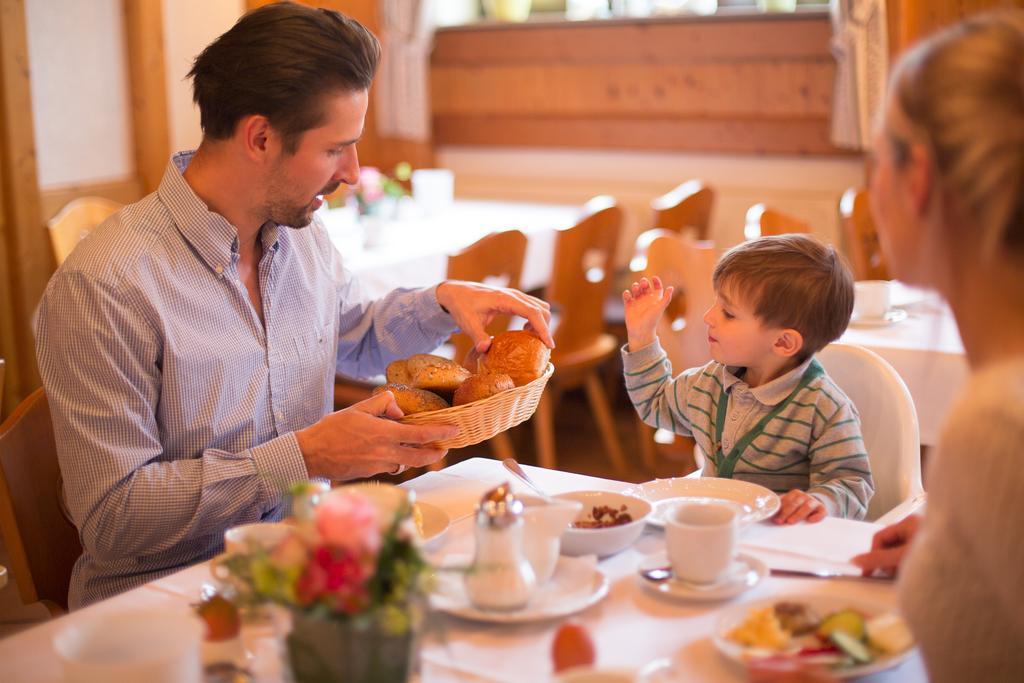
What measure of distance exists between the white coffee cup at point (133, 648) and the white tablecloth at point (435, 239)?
2.01 meters

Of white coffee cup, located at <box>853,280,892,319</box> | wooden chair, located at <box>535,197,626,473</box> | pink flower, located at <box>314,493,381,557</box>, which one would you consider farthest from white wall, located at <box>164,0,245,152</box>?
pink flower, located at <box>314,493,381,557</box>

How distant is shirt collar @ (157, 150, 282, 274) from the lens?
5.56 feet

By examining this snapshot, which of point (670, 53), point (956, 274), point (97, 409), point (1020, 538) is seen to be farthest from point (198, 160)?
point (670, 53)

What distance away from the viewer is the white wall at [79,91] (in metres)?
4.02

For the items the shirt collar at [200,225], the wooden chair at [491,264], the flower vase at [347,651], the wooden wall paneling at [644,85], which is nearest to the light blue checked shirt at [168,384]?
the shirt collar at [200,225]

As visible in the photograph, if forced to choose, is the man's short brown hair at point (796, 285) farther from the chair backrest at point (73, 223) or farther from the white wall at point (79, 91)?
the white wall at point (79, 91)

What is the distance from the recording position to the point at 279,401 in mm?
1790

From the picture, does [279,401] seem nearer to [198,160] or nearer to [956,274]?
[198,160]

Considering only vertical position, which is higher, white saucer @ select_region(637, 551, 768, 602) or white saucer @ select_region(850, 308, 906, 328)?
white saucer @ select_region(637, 551, 768, 602)

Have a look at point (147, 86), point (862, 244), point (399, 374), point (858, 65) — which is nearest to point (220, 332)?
point (399, 374)

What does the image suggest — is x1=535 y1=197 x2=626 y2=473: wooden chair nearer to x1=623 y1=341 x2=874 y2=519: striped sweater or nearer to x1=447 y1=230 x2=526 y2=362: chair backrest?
x1=447 y1=230 x2=526 y2=362: chair backrest

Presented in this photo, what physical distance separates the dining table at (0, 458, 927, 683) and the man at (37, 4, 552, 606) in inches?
9.0

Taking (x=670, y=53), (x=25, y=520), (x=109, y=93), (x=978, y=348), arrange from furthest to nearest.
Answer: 1. (x=670, y=53)
2. (x=109, y=93)
3. (x=25, y=520)
4. (x=978, y=348)

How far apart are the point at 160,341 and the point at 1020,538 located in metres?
1.17
